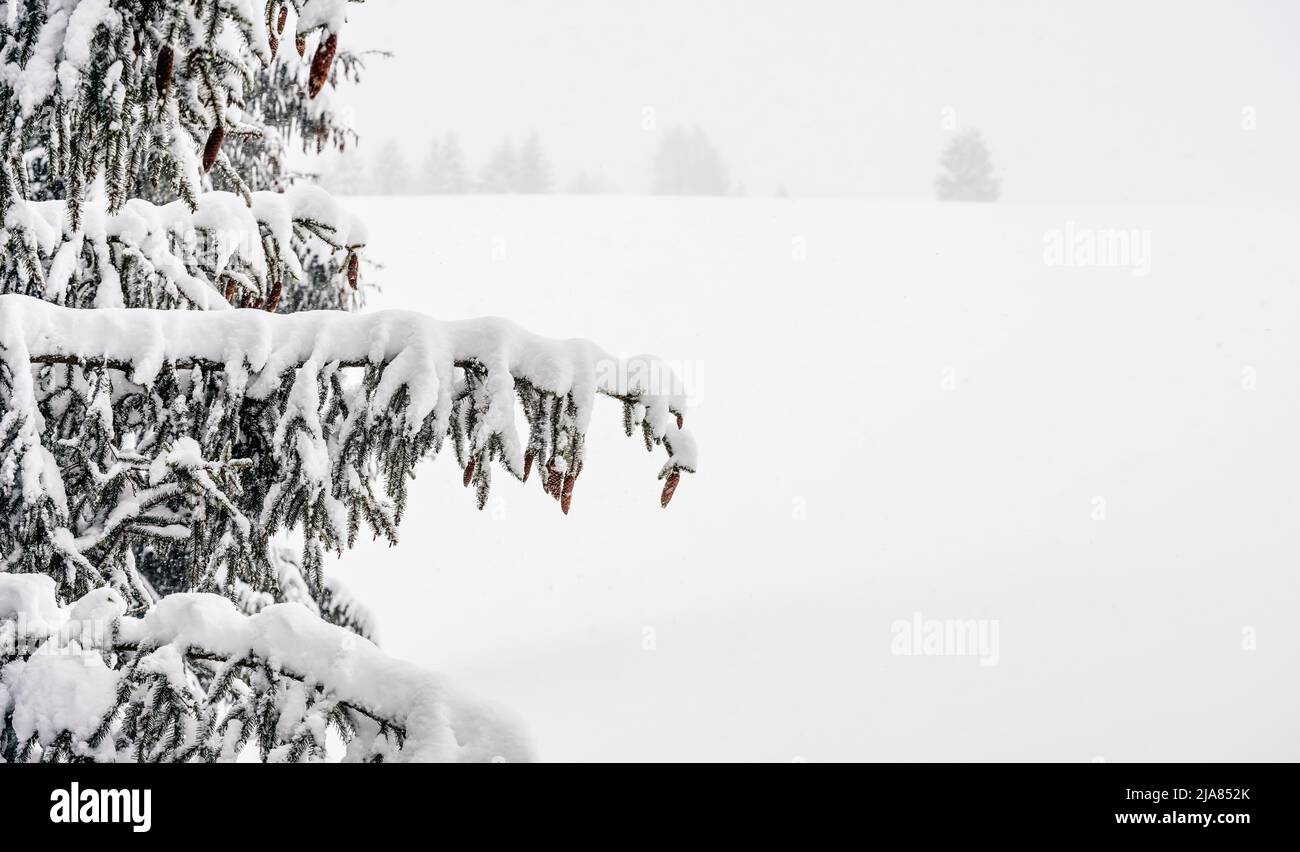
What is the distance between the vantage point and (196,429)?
2936mm

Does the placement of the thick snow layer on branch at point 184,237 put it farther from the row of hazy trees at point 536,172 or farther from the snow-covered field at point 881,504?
the row of hazy trees at point 536,172

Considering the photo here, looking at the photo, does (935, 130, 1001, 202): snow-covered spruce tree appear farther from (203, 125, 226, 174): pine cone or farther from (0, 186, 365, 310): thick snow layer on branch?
(203, 125, 226, 174): pine cone

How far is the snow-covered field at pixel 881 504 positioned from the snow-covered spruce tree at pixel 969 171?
1323 centimetres

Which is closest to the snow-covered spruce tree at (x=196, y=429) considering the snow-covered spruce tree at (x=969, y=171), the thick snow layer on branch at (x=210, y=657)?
the thick snow layer on branch at (x=210, y=657)

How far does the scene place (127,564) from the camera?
132 inches

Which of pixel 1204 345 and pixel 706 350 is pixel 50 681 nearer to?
pixel 706 350

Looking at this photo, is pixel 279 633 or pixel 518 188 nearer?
pixel 279 633

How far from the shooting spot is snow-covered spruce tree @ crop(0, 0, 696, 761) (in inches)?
73.2

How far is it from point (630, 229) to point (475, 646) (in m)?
18.6

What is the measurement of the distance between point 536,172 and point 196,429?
49416 mm

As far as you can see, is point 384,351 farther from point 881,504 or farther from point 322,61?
point 881,504
